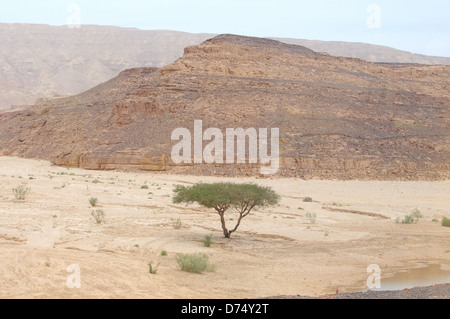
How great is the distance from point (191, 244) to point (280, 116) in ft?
107

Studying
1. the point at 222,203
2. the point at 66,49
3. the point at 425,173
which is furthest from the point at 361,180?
the point at 66,49

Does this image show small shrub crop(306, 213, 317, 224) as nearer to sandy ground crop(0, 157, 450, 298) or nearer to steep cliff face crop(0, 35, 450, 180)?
sandy ground crop(0, 157, 450, 298)

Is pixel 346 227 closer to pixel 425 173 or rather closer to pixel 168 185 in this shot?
pixel 168 185

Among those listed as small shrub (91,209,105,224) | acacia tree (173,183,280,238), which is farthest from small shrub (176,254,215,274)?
small shrub (91,209,105,224)

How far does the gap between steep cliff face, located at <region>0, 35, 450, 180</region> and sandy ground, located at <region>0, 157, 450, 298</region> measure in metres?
12.5

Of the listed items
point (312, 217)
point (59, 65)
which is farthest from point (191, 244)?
point (59, 65)

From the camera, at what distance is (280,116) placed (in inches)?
1890

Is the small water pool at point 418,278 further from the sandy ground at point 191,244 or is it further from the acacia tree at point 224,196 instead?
the acacia tree at point 224,196

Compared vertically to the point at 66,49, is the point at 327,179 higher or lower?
lower

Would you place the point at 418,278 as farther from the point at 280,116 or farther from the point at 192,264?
the point at 280,116

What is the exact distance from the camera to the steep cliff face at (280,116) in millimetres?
44531

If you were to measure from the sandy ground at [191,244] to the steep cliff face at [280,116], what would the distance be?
41.1 ft

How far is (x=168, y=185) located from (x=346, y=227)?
15.9m

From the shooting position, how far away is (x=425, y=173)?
44125 millimetres
